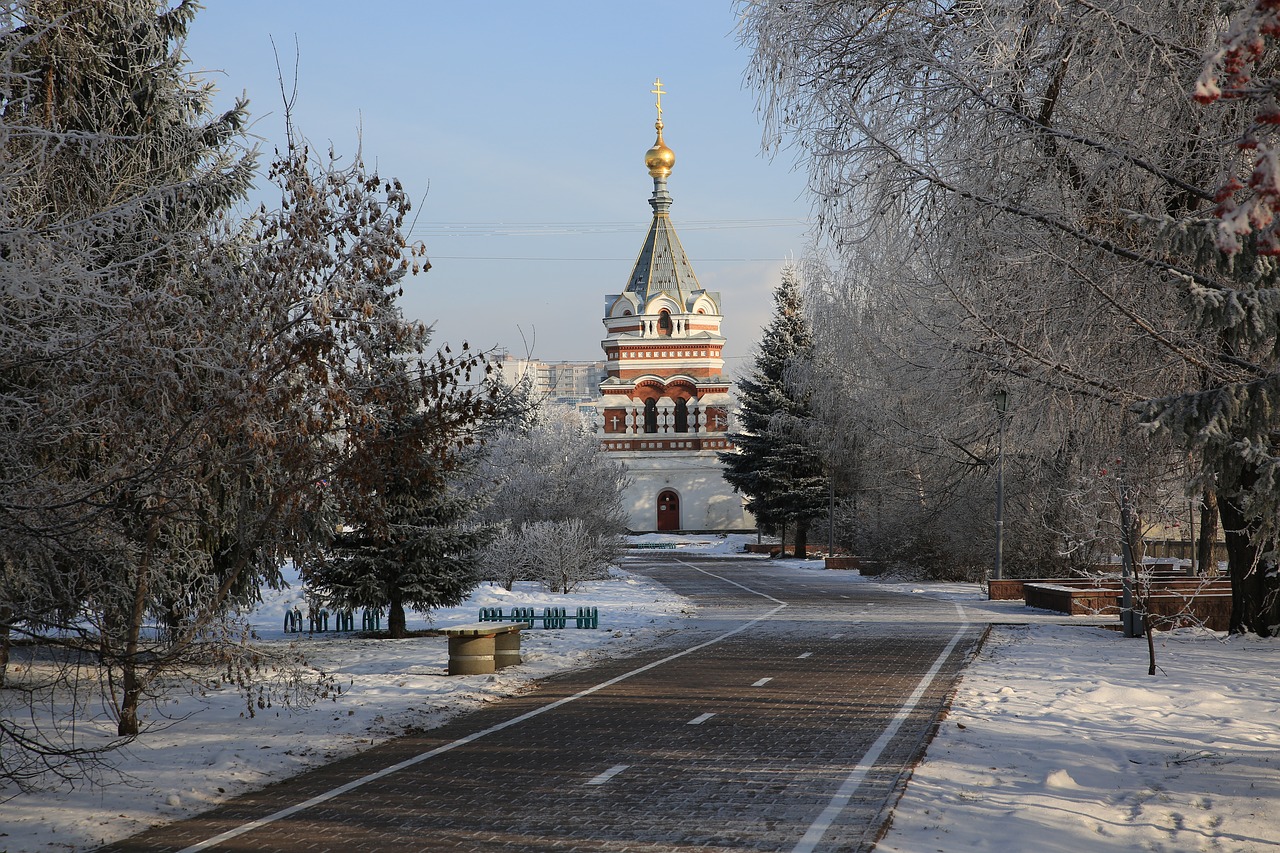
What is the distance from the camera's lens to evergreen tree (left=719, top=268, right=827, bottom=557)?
53.1m

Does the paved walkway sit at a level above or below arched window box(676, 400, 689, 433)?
below

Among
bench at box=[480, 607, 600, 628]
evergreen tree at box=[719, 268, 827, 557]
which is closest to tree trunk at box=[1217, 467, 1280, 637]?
bench at box=[480, 607, 600, 628]

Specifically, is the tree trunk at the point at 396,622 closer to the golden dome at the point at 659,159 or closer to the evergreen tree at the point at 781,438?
the evergreen tree at the point at 781,438

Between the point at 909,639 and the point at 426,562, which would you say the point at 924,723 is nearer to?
the point at 909,639

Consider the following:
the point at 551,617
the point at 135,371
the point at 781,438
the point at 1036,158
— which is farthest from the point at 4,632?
the point at 781,438

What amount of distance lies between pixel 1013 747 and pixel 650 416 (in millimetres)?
67335

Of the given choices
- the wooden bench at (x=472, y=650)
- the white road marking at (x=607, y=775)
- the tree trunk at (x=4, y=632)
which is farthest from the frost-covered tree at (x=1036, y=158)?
the tree trunk at (x=4, y=632)

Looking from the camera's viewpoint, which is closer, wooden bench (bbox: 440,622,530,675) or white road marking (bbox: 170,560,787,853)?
white road marking (bbox: 170,560,787,853)

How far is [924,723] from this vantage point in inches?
485

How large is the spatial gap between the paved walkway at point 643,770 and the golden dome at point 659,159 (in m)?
63.2

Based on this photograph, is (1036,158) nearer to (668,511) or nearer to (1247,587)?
(1247,587)

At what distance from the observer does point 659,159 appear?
257ft

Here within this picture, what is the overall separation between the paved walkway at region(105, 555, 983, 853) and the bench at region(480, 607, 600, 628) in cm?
565

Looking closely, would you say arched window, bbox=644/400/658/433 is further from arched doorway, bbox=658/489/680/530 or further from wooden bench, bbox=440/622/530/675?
wooden bench, bbox=440/622/530/675
